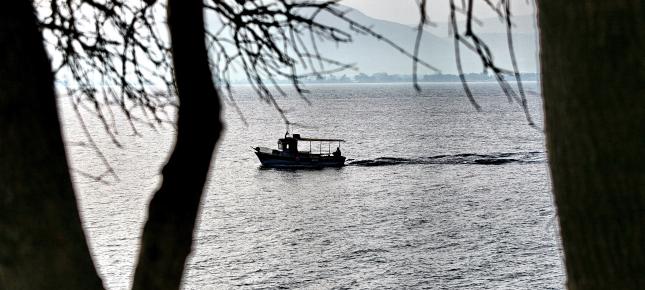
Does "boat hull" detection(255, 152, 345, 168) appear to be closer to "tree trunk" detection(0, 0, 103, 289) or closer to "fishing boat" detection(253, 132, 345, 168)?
"fishing boat" detection(253, 132, 345, 168)

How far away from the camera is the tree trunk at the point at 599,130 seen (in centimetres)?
121

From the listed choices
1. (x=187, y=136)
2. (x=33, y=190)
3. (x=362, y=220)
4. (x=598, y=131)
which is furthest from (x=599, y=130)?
(x=362, y=220)

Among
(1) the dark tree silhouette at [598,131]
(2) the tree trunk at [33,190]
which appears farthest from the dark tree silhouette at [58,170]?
(1) the dark tree silhouette at [598,131]

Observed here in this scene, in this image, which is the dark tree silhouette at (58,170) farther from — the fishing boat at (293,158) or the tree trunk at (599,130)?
the fishing boat at (293,158)

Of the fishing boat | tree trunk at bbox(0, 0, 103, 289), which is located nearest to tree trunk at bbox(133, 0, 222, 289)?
tree trunk at bbox(0, 0, 103, 289)

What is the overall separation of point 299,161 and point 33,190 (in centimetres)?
6447

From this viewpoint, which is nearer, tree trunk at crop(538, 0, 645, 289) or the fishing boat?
tree trunk at crop(538, 0, 645, 289)

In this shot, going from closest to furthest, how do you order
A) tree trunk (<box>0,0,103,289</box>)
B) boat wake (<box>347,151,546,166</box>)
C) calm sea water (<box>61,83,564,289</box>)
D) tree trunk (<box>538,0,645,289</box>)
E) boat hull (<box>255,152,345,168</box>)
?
tree trunk (<box>538,0,645,289</box>) → tree trunk (<box>0,0,103,289</box>) → calm sea water (<box>61,83,564,289</box>) → boat wake (<box>347,151,546,166</box>) → boat hull (<box>255,152,345,168</box>)

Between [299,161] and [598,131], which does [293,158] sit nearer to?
[299,161]

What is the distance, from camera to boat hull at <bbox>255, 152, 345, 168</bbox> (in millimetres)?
64812

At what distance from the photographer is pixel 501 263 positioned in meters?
32.8

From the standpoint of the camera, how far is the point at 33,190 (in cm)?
157

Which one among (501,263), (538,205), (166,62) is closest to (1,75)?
(166,62)

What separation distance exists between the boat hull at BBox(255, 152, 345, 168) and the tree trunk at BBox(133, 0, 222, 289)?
6262 cm
